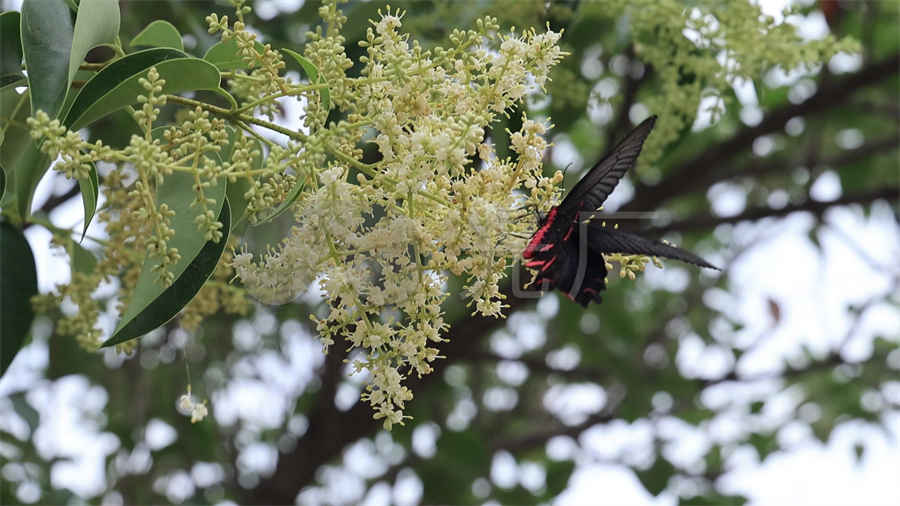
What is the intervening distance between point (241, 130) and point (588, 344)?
8.93ft

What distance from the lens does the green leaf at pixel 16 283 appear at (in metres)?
1.49

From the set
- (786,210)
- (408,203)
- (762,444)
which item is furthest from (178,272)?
(762,444)

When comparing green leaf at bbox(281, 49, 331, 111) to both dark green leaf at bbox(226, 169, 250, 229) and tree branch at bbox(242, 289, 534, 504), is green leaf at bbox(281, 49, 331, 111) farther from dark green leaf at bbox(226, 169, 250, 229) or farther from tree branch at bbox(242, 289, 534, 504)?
tree branch at bbox(242, 289, 534, 504)

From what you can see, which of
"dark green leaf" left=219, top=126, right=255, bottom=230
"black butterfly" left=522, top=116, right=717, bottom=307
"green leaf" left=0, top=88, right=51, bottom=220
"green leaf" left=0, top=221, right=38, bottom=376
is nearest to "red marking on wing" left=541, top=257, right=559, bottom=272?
"black butterfly" left=522, top=116, right=717, bottom=307

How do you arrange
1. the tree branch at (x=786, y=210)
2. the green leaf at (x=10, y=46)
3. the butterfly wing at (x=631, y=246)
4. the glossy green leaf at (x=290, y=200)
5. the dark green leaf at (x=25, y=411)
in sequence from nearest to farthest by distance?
the butterfly wing at (x=631, y=246), the glossy green leaf at (x=290, y=200), the green leaf at (x=10, y=46), the dark green leaf at (x=25, y=411), the tree branch at (x=786, y=210)

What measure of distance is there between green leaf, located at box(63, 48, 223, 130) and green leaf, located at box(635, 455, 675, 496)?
278cm

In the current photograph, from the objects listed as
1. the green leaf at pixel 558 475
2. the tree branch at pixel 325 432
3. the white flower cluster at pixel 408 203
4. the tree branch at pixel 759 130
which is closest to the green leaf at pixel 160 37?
the white flower cluster at pixel 408 203

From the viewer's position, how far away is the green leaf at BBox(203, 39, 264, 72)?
1264 millimetres

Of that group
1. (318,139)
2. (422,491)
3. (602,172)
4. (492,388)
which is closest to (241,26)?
(318,139)

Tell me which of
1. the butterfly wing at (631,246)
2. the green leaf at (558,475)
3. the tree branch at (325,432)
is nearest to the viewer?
the butterfly wing at (631,246)

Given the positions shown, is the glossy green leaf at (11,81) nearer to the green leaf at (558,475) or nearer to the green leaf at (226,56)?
the green leaf at (226,56)

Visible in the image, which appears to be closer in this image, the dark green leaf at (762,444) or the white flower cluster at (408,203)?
the white flower cluster at (408,203)

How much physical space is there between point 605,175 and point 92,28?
64 cm

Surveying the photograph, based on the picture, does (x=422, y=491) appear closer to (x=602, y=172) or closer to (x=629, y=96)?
(x=629, y=96)
